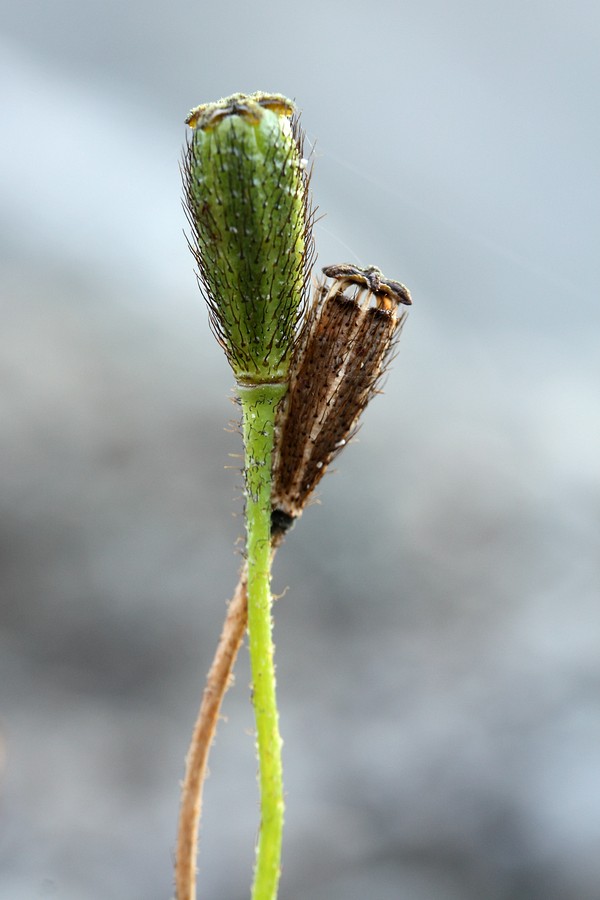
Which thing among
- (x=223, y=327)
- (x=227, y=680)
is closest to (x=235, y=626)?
(x=227, y=680)


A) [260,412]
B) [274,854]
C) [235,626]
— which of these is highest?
[260,412]

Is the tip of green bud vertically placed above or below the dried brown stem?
above

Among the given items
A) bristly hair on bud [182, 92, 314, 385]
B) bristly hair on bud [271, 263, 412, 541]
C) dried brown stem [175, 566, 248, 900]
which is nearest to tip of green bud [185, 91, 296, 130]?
bristly hair on bud [182, 92, 314, 385]

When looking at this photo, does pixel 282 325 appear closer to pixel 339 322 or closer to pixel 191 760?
pixel 339 322

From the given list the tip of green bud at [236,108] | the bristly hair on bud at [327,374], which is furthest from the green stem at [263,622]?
the tip of green bud at [236,108]

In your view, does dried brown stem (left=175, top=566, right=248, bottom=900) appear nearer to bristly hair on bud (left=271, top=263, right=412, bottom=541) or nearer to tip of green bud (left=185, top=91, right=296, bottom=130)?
bristly hair on bud (left=271, top=263, right=412, bottom=541)

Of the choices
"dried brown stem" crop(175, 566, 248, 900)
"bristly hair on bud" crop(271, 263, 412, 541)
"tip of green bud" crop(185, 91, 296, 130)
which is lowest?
"dried brown stem" crop(175, 566, 248, 900)
